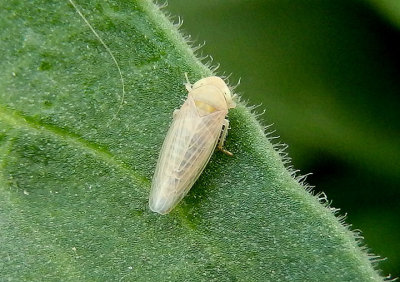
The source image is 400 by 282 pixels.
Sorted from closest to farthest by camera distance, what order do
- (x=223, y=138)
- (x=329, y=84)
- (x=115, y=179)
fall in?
(x=115, y=179) < (x=223, y=138) < (x=329, y=84)

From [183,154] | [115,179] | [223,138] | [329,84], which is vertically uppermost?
[329,84]

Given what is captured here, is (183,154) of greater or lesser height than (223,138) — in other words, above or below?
below

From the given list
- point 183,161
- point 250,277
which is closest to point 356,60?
point 183,161

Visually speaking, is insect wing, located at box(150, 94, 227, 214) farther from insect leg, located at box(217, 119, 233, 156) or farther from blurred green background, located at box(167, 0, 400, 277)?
blurred green background, located at box(167, 0, 400, 277)

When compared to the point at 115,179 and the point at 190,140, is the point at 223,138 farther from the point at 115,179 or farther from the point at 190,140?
the point at 115,179

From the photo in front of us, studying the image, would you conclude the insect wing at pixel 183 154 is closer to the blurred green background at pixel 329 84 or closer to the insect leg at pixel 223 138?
the insect leg at pixel 223 138

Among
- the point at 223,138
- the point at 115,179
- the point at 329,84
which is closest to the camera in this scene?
the point at 115,179

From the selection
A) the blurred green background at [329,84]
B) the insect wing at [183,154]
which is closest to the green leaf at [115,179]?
the insect wing at [183,154]

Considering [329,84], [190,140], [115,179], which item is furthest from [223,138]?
[329,84]
